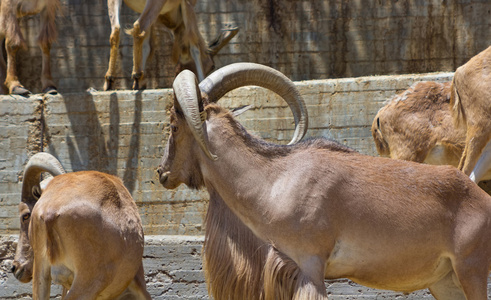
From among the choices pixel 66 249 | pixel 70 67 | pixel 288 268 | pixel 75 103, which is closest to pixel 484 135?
pixel 288 268

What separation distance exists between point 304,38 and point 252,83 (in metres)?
7.75

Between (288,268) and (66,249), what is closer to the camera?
(288,268)

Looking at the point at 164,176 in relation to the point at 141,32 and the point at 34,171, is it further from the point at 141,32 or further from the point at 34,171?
the point at 141,32

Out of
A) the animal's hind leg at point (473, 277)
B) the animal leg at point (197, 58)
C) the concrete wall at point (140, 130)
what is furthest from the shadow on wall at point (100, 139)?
the animal's hind leg at point (473, 277)

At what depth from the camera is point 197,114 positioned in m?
5.47

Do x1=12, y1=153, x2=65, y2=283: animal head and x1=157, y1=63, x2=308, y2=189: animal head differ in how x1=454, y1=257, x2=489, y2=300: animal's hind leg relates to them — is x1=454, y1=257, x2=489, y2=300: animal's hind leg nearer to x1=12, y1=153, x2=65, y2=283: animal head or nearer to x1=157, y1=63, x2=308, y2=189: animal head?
x1=157, y1=63, x2=308, y2=189: animal head

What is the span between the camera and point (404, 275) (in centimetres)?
545

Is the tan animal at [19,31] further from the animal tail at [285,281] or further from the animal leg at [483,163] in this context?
the animal tail at [285,281]

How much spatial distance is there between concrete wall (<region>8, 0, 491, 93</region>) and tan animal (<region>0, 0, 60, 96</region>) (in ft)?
6.85

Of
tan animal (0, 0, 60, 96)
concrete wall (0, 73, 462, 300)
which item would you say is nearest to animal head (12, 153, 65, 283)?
concrete wall (0, 73, 462, 300)

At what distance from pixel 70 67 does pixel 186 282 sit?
687 centimetres

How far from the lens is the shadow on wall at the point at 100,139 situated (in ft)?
31.9

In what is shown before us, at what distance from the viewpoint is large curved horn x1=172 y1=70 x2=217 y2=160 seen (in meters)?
5.46

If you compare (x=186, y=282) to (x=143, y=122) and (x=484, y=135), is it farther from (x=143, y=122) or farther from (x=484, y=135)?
(x=484, y=135)
